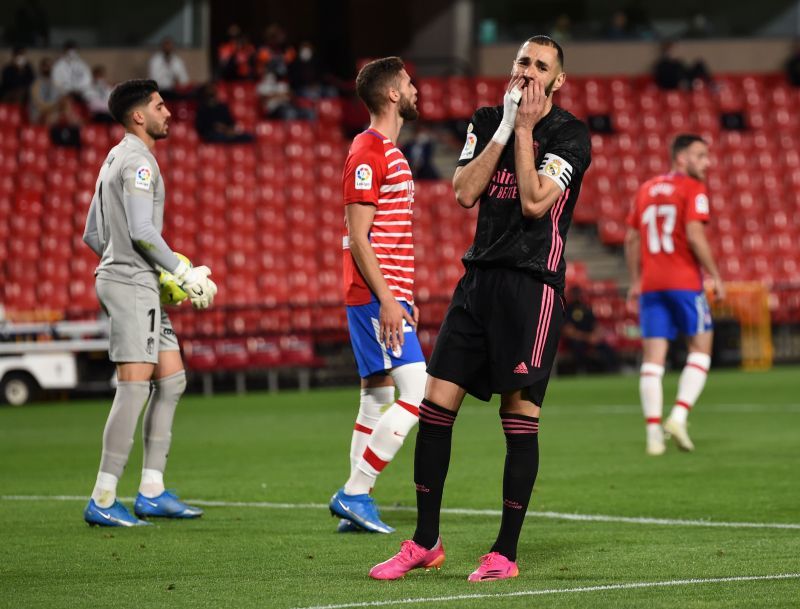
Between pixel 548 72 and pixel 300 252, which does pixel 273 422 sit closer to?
pixel 300 252

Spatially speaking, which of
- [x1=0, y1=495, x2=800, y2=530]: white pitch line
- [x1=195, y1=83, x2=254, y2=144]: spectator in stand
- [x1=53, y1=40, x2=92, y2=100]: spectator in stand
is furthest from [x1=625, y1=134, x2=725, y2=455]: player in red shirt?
[x1=53, y1=40, x2=92, y2=100]: spectator in stand

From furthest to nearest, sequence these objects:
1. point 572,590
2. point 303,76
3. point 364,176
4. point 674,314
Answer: point 303,76, point 674,314, point 364,176, point 572,590

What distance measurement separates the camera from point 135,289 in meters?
7.28

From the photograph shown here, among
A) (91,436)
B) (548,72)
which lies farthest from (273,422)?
(548,72)

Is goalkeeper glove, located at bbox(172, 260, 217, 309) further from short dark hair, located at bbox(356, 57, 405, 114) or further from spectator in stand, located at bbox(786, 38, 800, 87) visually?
spectator in stand, located at bbox(786, 38, 800, 87)

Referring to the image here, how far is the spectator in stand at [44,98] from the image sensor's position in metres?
24.0

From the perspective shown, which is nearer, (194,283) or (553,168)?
(553,168)

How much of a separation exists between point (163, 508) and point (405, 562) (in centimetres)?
237

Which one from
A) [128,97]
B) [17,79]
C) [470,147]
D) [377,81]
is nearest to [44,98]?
[17,79]

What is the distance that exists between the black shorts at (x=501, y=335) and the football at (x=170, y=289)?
7.30ft

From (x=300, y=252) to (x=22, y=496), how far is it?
14.2m

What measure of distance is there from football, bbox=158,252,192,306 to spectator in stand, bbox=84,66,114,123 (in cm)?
1734

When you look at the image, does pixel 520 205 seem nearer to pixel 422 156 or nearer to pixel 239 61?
pixel 422 156

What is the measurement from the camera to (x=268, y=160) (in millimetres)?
24281
